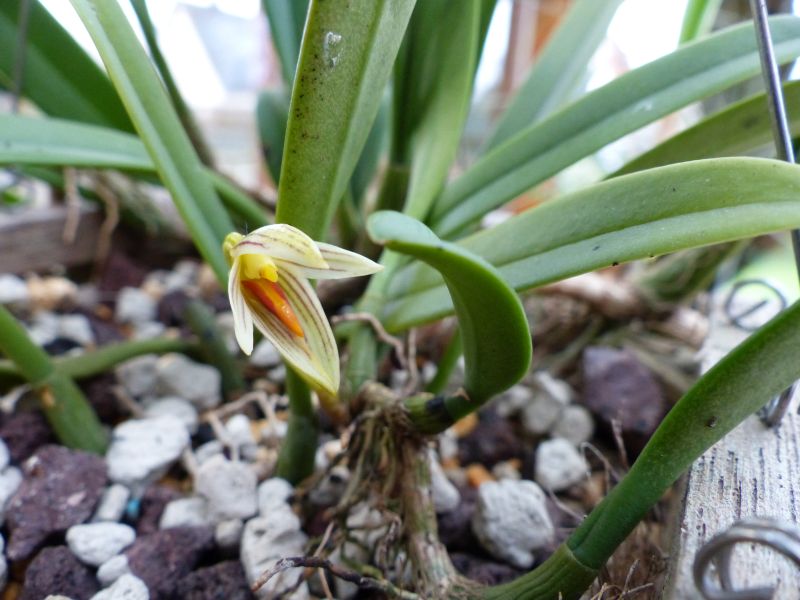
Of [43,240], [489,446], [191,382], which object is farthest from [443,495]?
[43,240]

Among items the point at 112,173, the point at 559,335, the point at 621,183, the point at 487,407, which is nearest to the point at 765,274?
the point at 559,335

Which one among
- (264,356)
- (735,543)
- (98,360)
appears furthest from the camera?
(264,356)

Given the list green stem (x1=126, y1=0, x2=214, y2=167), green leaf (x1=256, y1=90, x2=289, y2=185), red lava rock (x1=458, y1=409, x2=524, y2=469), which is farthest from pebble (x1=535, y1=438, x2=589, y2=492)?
green stem (x1=126, y1=0, x2=214, y2=167)

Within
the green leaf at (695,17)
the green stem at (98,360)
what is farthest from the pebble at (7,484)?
the green leaf at (695,17)

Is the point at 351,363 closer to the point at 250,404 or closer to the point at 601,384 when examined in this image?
the point at 250,404

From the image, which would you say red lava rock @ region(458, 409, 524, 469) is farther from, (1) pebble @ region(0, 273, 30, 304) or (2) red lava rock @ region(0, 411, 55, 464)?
(1) pebble @ region(0, 273, 30, 304)

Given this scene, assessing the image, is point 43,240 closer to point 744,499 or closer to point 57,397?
point 57,397

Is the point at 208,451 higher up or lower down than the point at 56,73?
lower down
